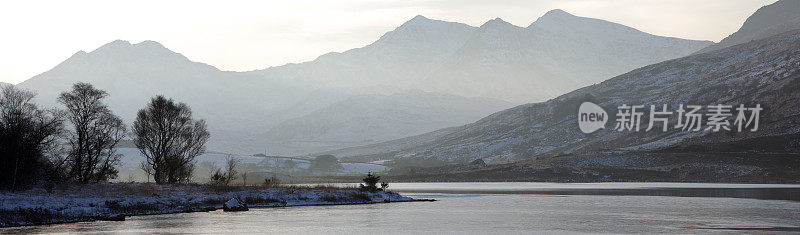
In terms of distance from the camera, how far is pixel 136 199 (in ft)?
316

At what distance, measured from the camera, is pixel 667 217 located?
8894 centimetres

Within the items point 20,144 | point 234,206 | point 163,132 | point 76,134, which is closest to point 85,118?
point 76,134

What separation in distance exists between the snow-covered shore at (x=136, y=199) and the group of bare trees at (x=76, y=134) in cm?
389

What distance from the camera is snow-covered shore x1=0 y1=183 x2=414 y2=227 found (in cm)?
8219

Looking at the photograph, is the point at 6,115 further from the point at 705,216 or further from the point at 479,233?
the point at 705,216

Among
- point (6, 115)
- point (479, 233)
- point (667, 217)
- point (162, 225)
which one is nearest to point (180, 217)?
point (162, 225)

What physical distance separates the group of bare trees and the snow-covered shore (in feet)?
12.8

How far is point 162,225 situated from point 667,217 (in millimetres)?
52096

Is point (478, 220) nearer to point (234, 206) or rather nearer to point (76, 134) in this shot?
point (234, 206)

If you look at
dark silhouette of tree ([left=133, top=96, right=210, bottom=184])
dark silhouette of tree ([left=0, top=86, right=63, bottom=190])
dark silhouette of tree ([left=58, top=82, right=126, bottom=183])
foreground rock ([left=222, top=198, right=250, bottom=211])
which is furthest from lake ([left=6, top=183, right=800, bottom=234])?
dark silhouette of tree ([left=133, top=96, right=210, bottom=184])

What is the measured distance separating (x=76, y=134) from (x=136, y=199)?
28.0m

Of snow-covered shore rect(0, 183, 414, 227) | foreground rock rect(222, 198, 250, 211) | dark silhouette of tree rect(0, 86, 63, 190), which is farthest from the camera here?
foreground rock rect(222, 198, 250, 211)

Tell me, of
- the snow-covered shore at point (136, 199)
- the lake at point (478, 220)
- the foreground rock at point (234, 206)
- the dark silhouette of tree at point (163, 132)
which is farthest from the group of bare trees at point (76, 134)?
the foreground rock at point (234, 206)

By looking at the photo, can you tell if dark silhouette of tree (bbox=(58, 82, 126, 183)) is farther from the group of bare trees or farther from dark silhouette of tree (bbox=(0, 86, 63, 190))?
dark silhouette of tree (bbox=(0, 86, 63, 190))
